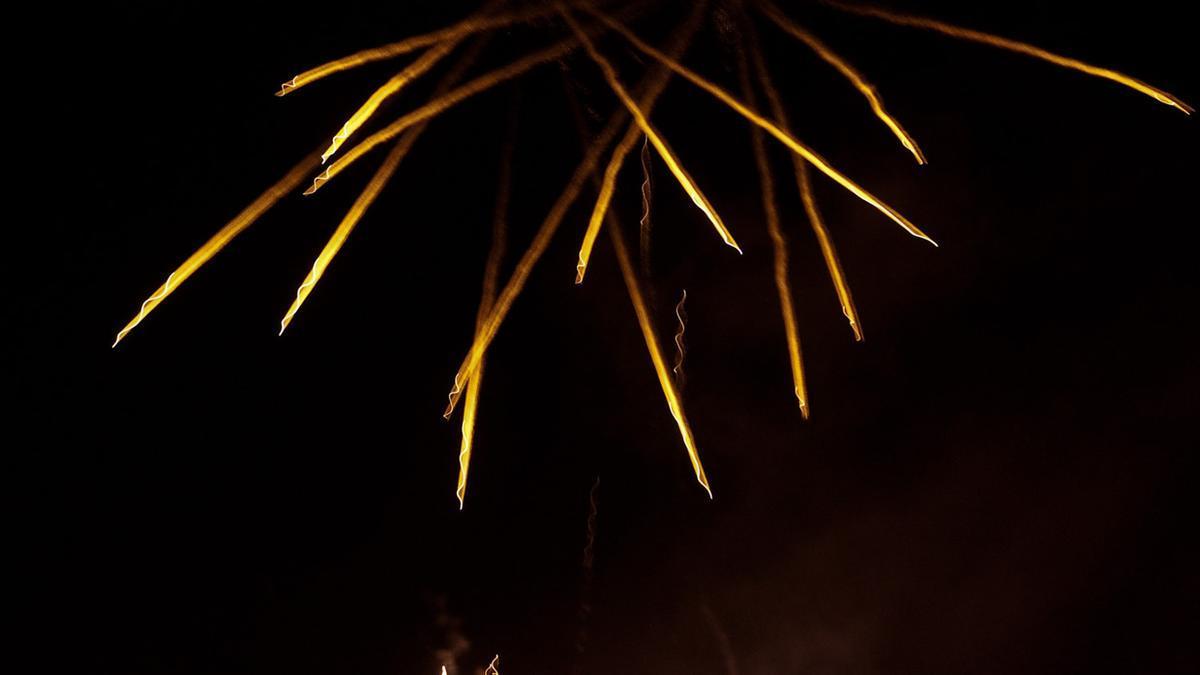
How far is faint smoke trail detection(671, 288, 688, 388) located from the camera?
1785 mm

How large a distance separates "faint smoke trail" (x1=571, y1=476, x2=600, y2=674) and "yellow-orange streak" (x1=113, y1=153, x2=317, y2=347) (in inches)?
31.3

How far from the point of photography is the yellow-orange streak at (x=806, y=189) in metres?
1.63

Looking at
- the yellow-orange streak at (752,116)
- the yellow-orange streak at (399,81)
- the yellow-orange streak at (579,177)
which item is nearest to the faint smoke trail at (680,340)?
the yellow-orange streak at (579,177)

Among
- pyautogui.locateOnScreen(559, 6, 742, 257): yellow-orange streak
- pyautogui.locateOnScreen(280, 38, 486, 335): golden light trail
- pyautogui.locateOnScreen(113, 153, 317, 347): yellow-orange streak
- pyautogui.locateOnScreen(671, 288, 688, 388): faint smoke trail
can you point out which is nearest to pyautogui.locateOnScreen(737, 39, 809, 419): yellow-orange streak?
pyautogui.locateOnScreen(671, 288, 688, 388): faint smoke trail

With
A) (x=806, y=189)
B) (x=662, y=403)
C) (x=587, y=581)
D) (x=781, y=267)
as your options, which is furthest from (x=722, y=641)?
(x=806, y=189)

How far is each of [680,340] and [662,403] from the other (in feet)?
0.42

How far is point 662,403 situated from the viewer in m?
1.79

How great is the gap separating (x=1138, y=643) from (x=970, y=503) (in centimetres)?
43

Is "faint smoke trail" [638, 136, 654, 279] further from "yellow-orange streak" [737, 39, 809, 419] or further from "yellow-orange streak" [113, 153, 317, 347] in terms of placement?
"yellow-orange streak" [113, 153, 317, 347]

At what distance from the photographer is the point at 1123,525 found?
180cm

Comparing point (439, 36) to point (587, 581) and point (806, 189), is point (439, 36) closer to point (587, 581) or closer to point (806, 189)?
point (806, 189)

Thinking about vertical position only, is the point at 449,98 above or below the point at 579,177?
above

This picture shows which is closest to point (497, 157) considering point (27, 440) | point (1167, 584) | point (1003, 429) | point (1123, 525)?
point (27, 440)

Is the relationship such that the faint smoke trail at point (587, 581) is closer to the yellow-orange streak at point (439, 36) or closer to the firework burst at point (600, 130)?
the firework burst at point (600, 130)
